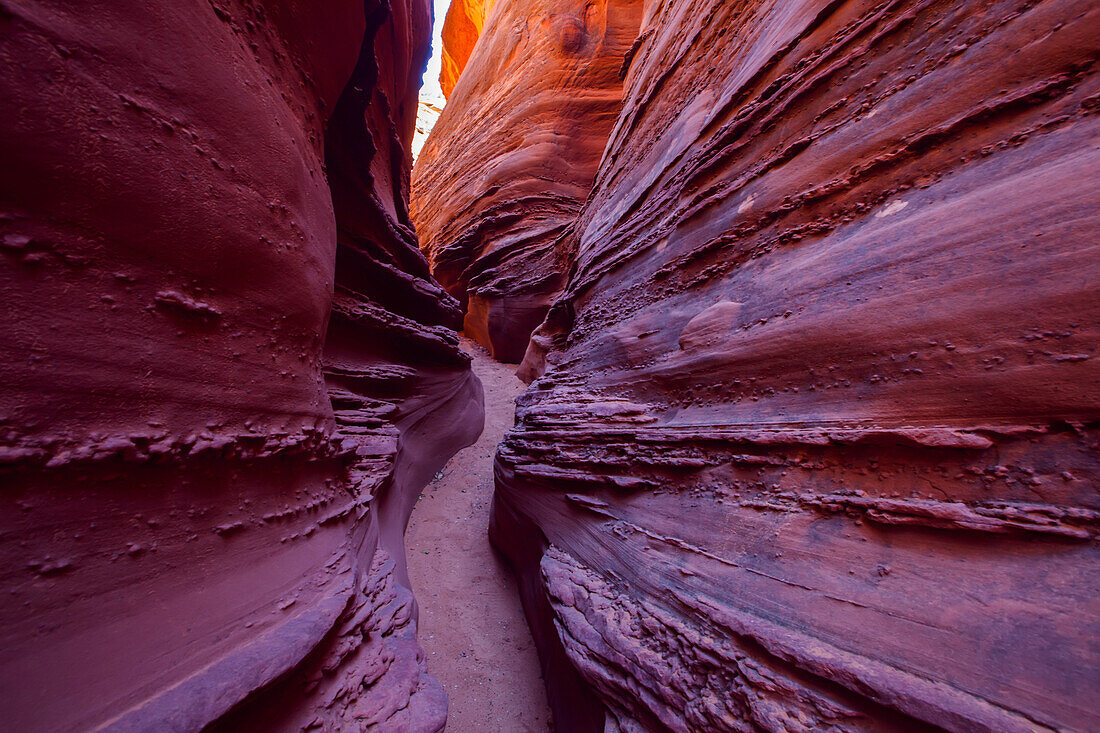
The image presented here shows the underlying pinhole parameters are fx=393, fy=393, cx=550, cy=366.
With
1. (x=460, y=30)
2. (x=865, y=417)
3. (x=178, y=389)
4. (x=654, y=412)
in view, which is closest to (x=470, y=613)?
(x=654, y=412)

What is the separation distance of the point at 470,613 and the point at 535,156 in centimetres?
889

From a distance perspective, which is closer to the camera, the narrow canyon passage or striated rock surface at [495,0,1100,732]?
striated rock surface at [495,0,1100,732]

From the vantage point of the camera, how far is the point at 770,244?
7.79 feet

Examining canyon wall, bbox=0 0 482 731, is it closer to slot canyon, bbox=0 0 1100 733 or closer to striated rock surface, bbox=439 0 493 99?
slot canyon, bbox=0 0 1100 733

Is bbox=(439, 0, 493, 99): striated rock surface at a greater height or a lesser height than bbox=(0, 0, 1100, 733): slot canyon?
greater

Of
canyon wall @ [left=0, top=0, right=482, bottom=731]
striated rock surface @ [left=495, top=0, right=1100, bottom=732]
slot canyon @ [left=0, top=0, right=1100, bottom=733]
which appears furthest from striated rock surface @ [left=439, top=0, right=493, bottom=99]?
canyon wall @ [left=0, top=0, right=482, bottom=731]

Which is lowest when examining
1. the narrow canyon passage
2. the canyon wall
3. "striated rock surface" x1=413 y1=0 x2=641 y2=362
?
the narrow canyon passage

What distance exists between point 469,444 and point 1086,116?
6.29 meters

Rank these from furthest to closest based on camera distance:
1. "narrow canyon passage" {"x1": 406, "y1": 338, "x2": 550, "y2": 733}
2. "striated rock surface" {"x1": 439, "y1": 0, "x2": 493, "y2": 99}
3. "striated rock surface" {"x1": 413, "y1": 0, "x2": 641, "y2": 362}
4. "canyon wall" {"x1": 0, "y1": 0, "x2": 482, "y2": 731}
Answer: "striated rock surface" {"x1": 439, "y1": 0, "x2": 493, "y2": 99} < "striated rock surface" {"x1": 413, "y1": 0, "x2": 641, "y2": 362} < "narrow canyon passage" {"x1": 406, "y1": 338, "x2": 550, "y2": 733} < "canyon wall" {"x1": 0, "y1": 0, "x2": 482, "y2": 731}

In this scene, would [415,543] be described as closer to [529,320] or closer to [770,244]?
[770,244]

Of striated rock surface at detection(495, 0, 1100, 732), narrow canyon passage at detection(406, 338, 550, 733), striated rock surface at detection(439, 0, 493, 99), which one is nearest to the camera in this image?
striated rock surface at detection(495, 0, 1100, 732)

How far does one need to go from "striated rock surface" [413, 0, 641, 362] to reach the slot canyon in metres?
5.66

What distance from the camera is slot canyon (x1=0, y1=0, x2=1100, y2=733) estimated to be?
119cm

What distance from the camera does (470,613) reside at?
11.7 ft
